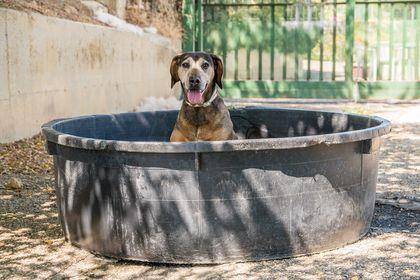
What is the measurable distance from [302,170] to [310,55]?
9.97 meters

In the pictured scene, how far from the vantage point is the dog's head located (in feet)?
17.0

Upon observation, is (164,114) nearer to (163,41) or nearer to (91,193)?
(91,193)

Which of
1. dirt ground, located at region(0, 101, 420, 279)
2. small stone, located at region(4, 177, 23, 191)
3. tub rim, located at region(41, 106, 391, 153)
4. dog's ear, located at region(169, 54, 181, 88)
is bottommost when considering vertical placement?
dirt ground, located at region(0, 101, 420, 279)

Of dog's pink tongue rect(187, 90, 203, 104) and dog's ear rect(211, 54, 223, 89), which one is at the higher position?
dog's ear rect(211, 54, 223, 89)

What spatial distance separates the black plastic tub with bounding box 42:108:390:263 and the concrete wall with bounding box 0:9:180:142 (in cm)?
371

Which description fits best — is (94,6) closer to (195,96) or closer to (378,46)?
(378,46)

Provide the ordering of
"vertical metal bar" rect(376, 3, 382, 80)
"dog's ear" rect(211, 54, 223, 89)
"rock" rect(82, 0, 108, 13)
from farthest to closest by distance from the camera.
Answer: "vertical metal bar" rect(376, 3, 382, 80)
"rock" rect(82, 0, 108, 13)
"dog's ear" rect(211, 54, 223, 89)

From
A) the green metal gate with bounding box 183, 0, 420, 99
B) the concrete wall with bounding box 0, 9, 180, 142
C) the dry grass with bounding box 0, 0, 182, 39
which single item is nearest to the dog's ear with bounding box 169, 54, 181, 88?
the concrete wall with bounding box 0, 9, 180, 142

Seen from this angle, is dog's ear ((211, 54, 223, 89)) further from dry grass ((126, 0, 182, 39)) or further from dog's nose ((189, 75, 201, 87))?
dry grass ((126, 0, 182, 39))

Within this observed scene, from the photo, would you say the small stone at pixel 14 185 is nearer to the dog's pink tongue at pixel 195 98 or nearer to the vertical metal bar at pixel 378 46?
the dog's pink tongue at pixel 195 98

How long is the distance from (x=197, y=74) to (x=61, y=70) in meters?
4.18

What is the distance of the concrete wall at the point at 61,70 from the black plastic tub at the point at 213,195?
146 inches

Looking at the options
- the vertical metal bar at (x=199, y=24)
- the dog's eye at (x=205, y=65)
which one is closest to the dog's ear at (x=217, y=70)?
the dog's eye at (x=205, y=65)

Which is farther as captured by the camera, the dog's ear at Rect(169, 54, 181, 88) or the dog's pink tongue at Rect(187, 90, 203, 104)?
the dog's ear at Rect(169, 54, 181, 88)
